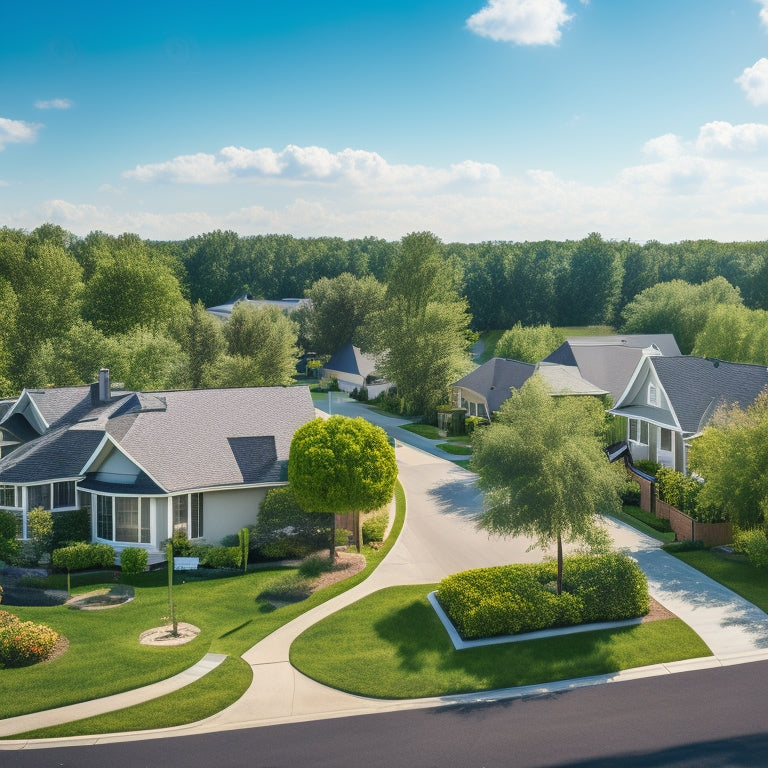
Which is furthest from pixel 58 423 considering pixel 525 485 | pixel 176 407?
pixel 525 485

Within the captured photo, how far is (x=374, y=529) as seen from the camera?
32594 mm

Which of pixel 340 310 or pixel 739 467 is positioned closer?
pixel 739 467

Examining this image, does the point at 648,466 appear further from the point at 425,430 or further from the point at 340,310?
the point at 340,310

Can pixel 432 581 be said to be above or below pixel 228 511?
below

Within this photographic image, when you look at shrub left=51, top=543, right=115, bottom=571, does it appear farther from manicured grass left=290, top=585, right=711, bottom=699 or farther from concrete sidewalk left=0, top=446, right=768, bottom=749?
manicured grass left=290, top=585, right=711, bottom=699

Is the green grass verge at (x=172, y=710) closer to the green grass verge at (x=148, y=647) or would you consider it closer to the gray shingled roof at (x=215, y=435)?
the green grass verge at (x=148, y=647)

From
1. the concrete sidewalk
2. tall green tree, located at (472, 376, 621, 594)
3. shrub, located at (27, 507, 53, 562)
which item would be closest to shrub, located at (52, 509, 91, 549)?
shrub, located at (27, 507, 53, 562)

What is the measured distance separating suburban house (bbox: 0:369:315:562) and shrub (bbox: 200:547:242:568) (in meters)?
1.87

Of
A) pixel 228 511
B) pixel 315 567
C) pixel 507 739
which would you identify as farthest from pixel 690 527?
pixel 228 511

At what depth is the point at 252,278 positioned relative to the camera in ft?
493

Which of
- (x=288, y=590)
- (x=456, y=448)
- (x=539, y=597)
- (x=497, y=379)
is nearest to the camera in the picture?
(x=539, y=597)

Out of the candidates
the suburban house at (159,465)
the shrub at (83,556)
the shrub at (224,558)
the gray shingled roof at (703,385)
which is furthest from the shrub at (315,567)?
the gray shingled roof at (703,385)

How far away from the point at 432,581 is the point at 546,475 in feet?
22.3

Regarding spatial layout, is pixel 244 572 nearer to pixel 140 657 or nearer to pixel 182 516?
pixel 182 516
